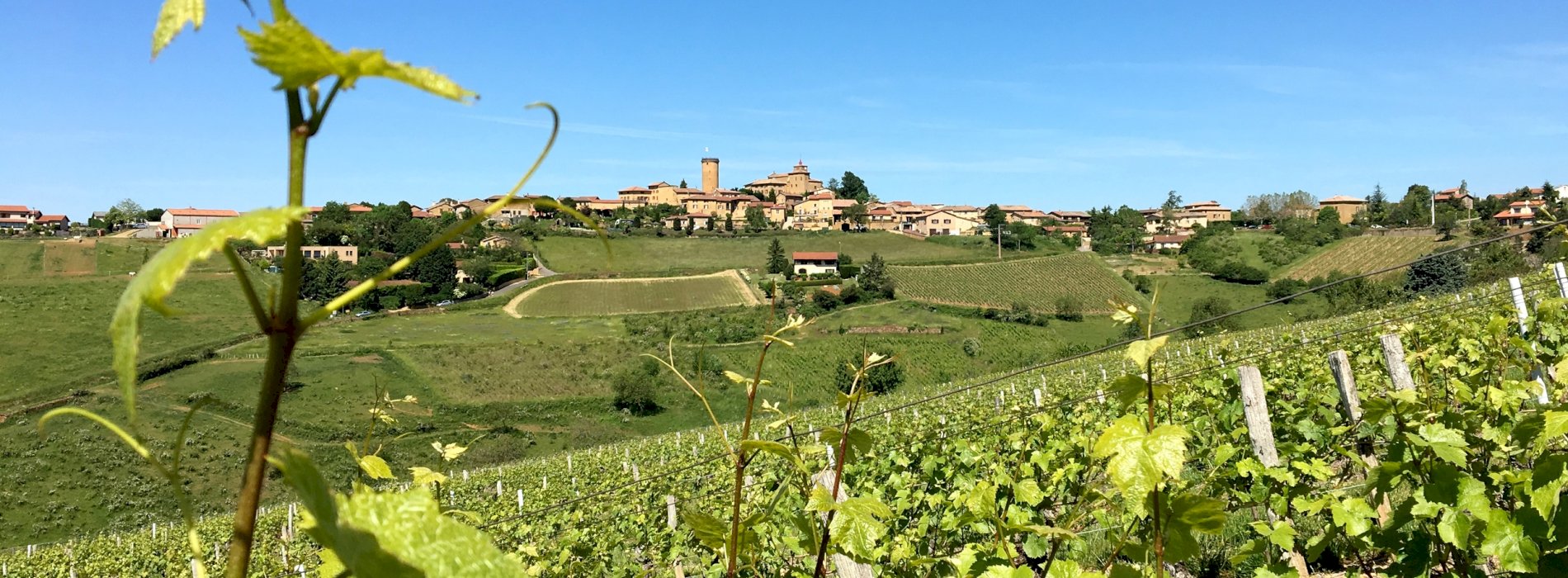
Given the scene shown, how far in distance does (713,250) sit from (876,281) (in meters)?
22.3

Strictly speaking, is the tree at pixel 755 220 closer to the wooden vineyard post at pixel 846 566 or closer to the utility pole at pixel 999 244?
the utility pole at pixel 999 244

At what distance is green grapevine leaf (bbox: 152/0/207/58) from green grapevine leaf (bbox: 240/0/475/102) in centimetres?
6

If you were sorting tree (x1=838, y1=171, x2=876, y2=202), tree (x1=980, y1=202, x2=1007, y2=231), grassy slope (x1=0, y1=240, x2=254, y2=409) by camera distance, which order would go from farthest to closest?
tree (x1=838, y1=171, x2=876, y2=202) → tree (x1=980, y1=202, x2=1007, y2=231) → grassy slope (x1=0, y1=240, x2=254, y2=409)

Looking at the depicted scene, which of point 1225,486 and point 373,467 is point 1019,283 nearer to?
point 1225,486

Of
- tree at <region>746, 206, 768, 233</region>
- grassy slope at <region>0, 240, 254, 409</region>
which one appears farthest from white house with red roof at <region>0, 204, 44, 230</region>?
tree at <region>746, 206, 768, 233</region>

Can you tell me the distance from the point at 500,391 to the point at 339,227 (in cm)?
3783

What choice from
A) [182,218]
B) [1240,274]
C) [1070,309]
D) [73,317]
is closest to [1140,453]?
[1070,309]

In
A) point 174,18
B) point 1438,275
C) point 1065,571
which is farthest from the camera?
point 1438,275

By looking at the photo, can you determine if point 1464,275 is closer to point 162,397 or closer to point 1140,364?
point 1140,364

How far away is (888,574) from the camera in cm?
275

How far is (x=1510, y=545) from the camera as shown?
5.78 feet

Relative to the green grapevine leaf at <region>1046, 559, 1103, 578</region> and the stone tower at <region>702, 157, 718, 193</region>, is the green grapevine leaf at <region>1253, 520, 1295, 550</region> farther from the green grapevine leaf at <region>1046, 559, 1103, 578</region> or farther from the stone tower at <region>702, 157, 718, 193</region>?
the stone tower at <region>702, 157, 718, 193</region>

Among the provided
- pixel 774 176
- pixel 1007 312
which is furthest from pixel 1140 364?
pixel 774 176

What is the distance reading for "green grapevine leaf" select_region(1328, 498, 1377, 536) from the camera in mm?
2064
